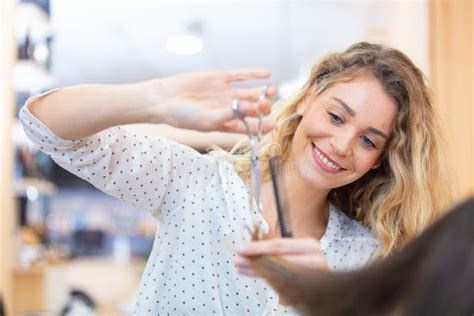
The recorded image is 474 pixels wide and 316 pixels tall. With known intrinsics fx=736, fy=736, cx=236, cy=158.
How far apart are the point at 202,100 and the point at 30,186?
3087 millimetres

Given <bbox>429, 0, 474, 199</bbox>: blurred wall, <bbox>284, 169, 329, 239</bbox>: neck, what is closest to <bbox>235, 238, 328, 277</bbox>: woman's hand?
<bbox>284, 169, 329, 239</bbox>: neck

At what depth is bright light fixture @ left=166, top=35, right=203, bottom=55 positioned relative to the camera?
5.43 m

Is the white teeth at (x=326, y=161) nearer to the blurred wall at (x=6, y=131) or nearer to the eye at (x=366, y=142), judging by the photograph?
the eye at (x=366, y=142)

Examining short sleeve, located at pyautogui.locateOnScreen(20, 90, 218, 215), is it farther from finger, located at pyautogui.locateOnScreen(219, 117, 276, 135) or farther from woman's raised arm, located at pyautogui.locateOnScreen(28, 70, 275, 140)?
finger, located at pyautogui.locateOnScreen(219, 117, 276, 135)

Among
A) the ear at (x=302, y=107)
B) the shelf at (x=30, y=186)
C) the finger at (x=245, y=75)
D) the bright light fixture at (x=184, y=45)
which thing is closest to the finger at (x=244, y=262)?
the finger at (x=245, y=75)

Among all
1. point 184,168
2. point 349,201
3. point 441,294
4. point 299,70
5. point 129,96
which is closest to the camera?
point 441,294

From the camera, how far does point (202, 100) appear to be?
38.1 inches

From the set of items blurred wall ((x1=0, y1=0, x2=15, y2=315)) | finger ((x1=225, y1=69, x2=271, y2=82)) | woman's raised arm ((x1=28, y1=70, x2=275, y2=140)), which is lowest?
blurred wall ((x1=0, y1=0, x2=15, y2=315))

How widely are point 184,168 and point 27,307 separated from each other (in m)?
2.78

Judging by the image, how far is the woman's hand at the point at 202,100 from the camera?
0.95m

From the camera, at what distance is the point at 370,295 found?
22.3 inches

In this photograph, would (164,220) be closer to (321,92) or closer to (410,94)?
(321,92)

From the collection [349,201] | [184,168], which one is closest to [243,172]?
[184,168]

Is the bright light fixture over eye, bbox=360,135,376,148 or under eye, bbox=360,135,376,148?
under
